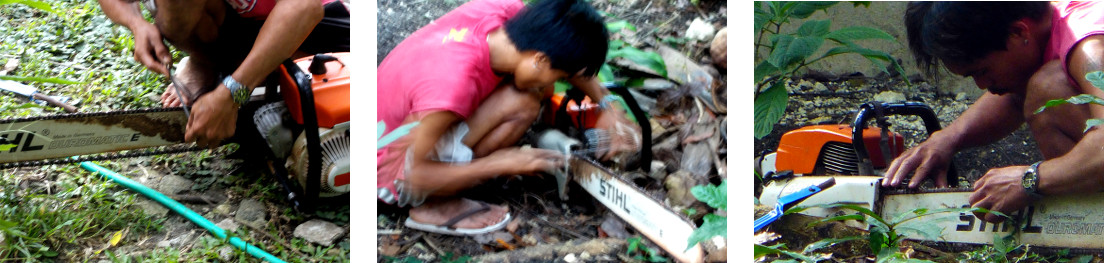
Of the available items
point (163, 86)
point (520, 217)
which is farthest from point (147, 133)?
point (520, 217)

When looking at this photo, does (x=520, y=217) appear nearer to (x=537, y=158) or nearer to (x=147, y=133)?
(x=537, y=158)

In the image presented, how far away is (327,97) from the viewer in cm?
224

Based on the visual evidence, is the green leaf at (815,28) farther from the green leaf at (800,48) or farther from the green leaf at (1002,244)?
the green leaf at (1002,244)

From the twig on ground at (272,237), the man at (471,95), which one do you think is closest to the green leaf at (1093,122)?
the man at (471,95)

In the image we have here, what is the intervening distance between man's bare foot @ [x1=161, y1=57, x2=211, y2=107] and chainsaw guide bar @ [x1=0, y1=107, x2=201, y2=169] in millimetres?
28

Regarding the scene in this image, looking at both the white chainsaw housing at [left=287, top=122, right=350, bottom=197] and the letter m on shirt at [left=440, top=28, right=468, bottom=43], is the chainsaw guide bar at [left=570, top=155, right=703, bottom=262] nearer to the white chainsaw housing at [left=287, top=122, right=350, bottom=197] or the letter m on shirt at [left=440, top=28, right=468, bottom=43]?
the letter m on shirt at [left=440, top=28, right=468, bottom=43]

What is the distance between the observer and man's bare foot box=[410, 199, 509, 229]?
220cm

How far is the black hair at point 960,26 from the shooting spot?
8.05 feet

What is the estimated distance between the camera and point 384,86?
2174 mm

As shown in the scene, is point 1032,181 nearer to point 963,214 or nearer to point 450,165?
point 963,214

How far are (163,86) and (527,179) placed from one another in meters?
1.04

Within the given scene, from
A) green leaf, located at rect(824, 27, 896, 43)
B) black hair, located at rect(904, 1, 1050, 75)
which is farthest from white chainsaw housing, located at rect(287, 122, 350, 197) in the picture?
black hair, located at rect(904, 1, 1050, 75)

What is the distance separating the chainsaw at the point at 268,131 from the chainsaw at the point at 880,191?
4.28 ft

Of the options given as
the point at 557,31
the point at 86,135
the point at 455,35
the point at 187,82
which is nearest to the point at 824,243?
the point at 557,31
